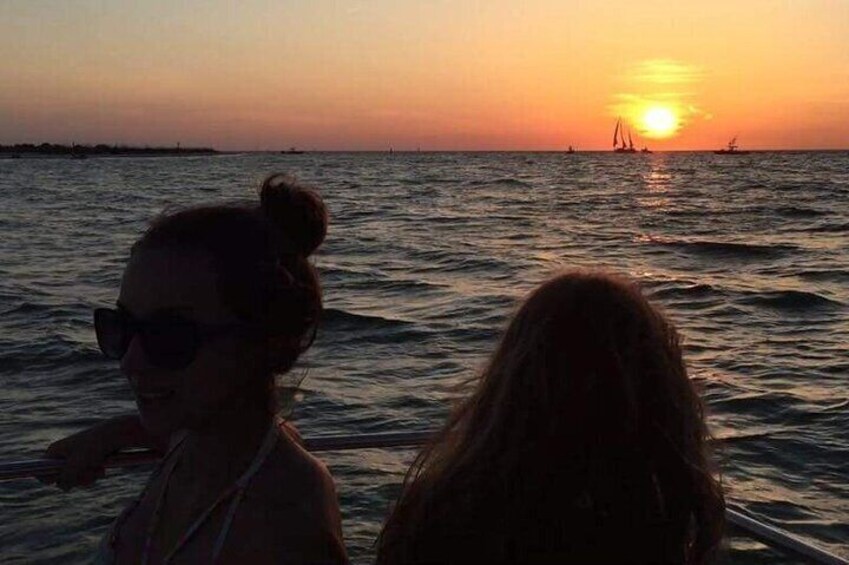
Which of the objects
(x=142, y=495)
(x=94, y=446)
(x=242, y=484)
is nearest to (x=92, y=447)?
(x=94, y=446)

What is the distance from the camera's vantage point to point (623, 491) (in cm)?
165

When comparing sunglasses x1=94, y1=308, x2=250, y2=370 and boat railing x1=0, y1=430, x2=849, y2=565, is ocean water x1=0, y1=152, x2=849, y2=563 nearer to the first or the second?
boat railing x1=0, y1=430, x2=849, y2=565

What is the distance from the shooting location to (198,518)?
6.33 ft

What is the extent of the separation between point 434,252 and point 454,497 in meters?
18.7

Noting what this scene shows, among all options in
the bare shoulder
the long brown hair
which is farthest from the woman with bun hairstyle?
the long brown hair

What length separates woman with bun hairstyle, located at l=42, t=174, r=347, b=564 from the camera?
184 cm

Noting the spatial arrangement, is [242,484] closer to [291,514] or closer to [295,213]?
[291,514]

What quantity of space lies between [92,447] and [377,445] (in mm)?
666

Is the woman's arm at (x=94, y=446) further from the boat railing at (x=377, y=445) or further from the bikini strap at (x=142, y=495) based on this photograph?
the bikini strap at (x=142, y=495)

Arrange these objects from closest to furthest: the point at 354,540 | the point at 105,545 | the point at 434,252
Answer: the point at 105,545 → the point at 354,540 → the point at 434,252

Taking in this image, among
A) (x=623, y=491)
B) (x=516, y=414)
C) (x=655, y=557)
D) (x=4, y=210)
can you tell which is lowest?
(x=4, y=210)

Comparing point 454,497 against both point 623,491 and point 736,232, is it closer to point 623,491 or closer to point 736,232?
point 623,491

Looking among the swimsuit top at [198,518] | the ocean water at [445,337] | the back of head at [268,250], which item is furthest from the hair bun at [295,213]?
the swimsuit top at [198,518]

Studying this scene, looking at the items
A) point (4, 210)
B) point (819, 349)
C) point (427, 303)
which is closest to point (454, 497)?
point (819, 349)
